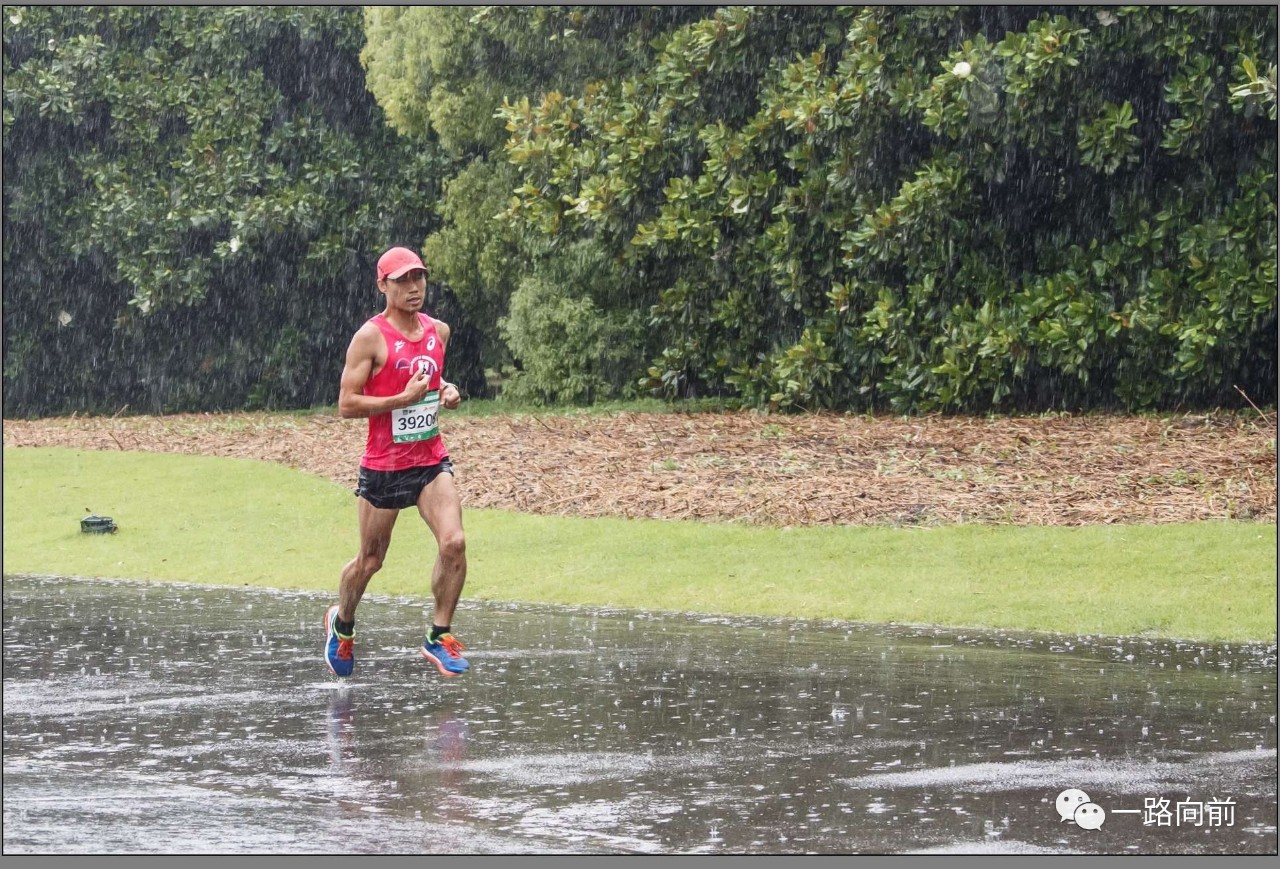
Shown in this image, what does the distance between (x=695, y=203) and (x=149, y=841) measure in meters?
17.6

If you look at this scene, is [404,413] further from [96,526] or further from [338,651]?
[96,526]

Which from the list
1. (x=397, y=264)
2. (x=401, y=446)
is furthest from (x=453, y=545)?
(x=397, y=264)

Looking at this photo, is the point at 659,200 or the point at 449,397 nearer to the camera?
the point at 449,397

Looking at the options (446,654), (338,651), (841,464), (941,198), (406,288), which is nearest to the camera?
(406,288)

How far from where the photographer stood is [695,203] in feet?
73.3

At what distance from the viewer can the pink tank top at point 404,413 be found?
8375 millimetres

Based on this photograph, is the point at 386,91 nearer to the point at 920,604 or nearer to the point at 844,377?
the point at 844,377

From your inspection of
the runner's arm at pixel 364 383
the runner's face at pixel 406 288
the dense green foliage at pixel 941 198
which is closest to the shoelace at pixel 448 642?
the runner's arm at pixel 364 383

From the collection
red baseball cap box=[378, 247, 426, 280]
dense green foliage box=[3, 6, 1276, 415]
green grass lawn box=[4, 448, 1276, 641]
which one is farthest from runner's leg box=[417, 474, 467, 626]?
dense green foliage box=[3, 6, 1276, 415]

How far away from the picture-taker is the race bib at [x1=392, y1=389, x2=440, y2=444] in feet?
27.7

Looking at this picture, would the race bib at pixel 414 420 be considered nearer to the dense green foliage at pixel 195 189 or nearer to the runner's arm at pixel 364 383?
the runner's arm at pixel 364 383

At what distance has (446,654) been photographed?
8547 mm

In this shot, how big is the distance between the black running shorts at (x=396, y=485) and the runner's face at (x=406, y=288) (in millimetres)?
830

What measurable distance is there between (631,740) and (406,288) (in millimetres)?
2548
